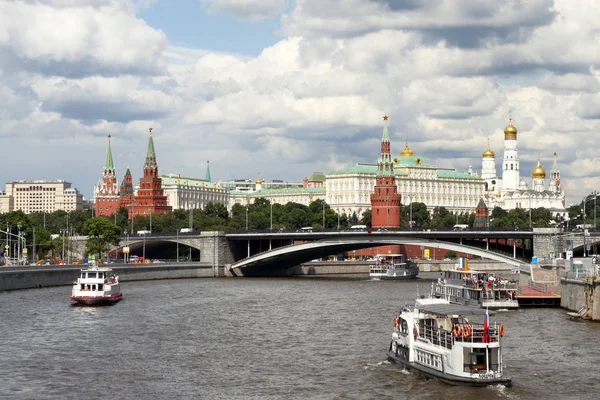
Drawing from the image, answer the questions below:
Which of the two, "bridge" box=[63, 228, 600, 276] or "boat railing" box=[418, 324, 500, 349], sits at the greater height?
"bridge" box=[63, 228, 600, 276]

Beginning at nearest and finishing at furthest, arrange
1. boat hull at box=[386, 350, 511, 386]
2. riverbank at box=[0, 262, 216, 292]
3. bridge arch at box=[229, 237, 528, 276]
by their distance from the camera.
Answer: boat hull at box=[386, 350, 511, 386] < riverbank at box=[0, 262, 216, 292] < bridge arch at box=[229, 237, 528, 276]

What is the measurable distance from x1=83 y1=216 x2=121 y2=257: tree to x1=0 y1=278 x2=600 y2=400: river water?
54578 millimetres

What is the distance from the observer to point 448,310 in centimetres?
4881

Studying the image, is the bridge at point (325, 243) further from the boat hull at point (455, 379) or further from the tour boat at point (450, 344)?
the boat hull at point (455, 379)

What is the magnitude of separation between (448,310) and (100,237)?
10400cm

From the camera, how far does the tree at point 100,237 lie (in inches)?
5694

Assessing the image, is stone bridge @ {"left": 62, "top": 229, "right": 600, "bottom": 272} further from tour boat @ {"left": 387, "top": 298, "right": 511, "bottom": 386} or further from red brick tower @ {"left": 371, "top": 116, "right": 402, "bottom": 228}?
tour boat @ {"left": 387, "top": 298, "right": 511, "bottom": 386}

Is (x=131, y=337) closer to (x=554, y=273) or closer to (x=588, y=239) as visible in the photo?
(x=554, y=273)

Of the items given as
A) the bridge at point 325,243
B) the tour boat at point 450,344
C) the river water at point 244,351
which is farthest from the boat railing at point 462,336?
the bridge at point 325,243

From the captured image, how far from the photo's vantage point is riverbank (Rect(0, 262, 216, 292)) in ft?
310

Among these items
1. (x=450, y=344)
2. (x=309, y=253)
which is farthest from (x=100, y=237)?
(x=450, y=344)

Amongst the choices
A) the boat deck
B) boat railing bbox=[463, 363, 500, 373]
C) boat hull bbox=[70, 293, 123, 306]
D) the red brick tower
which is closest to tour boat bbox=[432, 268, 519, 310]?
the boat deck

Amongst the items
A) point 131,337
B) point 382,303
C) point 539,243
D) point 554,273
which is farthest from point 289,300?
point 539,243

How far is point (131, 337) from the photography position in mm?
63375
